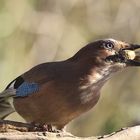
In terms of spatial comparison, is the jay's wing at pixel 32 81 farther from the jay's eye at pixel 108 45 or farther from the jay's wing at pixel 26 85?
the jay's eye at pixel 108 45

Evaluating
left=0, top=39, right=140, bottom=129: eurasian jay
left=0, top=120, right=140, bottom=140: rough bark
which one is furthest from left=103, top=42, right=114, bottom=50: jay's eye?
left=0, top=120, right=140, bottom=140: rough bark

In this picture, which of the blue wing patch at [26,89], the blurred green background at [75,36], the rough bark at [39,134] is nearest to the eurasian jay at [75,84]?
the blue wing patch at [26,89]

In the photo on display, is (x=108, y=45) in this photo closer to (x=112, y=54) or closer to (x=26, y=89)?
(x=112, y=54)

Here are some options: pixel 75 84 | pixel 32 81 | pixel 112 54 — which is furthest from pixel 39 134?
pixel 32 81

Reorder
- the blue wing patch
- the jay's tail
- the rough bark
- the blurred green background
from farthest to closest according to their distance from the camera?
the blurred green background < the jay's tail < the blue wing patch < the rough bark

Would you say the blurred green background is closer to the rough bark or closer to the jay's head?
the jay's head

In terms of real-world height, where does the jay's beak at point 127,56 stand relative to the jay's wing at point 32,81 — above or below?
above

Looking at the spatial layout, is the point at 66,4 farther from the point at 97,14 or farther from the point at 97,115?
the point at 97,115
